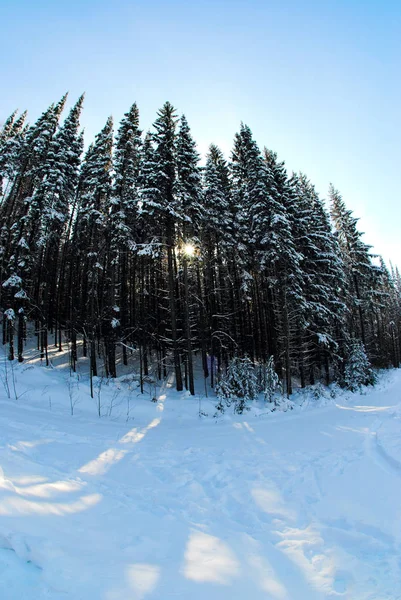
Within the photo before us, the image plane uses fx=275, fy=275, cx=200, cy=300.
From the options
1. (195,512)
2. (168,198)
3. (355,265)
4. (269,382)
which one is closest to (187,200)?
(168,198)

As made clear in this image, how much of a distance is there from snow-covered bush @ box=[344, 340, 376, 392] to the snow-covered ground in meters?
12.5

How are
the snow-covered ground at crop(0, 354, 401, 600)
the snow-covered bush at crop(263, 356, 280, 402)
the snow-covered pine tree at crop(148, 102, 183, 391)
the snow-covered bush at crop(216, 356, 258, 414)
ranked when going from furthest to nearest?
the snow-covered pine tree at crop(148, 102, 183, 391) → the snow-covered bush at crop(263, 356, 280, 402) → the snow-covered bush at crop(216, 356, 258, 414) → the snow-covered ground at crop(0, 354, 401, 600)

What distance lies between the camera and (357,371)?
842 inches

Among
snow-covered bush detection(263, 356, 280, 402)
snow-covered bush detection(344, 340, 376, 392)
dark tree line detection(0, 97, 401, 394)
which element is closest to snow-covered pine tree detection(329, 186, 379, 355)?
dark tree line detection(0, 97, 401, 394)

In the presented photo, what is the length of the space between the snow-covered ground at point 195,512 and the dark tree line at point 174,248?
918 cm

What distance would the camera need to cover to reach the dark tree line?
60.2 feet

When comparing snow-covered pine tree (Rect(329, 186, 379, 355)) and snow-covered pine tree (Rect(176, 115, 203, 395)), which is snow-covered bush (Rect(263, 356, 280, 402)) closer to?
snow-covered pine tree (Rect(176, 115, 203, 395))

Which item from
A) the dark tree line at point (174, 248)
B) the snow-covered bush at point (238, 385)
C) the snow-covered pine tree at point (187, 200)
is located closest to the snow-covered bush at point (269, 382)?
the snow-covered bush at point (238, 385)

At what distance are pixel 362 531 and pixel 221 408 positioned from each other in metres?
10.0

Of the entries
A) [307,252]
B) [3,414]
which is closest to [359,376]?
[307,252]

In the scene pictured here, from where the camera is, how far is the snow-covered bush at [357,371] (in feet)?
69.3

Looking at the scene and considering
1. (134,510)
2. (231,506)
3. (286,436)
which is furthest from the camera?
(286,436)

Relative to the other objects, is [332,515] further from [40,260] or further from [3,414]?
[40,260]

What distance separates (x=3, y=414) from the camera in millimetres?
8484
